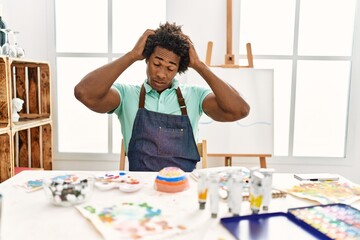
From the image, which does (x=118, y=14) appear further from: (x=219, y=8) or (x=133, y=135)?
(x=133, y=135)

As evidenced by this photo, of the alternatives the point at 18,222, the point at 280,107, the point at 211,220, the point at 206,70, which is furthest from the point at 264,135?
the point at 18,222

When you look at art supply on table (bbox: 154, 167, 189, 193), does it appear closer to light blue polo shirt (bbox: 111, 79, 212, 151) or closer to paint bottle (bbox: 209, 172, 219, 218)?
paint bottle (bbox: 209, 172, 219, 218)

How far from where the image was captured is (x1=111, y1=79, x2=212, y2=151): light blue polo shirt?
62.4 inches

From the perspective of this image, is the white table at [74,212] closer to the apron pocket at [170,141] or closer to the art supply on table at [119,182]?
the art supply on table at [119,182]

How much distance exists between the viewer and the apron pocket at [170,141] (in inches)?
59.2

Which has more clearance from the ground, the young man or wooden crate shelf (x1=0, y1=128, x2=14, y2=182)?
the young man

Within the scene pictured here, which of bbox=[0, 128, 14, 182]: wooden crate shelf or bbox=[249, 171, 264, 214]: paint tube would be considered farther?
bbox=[0, 128, 14, 182]: wooden crate shelf

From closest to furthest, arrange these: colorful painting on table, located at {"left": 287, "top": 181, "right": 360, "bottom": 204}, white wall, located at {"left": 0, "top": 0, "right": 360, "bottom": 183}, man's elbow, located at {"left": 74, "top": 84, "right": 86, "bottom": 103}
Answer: colorful painting on table, located at {"left": 287, "top": 181, "right": 360, "bottom": 204} → man's elbow, located at {"left": 74, "top": 84, "right": 86, "bottom": 103} → white wall, located at {"left": 0, "top": 0, "right": 360, "bottom": 183}

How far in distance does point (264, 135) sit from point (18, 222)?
71.5 inches

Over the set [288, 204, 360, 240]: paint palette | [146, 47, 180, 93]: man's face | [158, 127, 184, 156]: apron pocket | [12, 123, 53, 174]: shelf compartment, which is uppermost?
[146, 47, 180, 93]: man's face

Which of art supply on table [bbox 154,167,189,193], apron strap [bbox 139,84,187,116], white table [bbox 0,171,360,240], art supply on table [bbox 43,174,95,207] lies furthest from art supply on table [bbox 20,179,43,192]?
apron strap [bbox 139,84,187,116]

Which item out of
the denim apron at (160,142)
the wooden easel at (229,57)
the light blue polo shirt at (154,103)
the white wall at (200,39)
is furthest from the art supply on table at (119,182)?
the white wall at (200,39)

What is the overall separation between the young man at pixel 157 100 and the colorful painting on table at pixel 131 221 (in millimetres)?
615

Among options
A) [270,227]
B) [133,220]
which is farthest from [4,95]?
[270,227]
